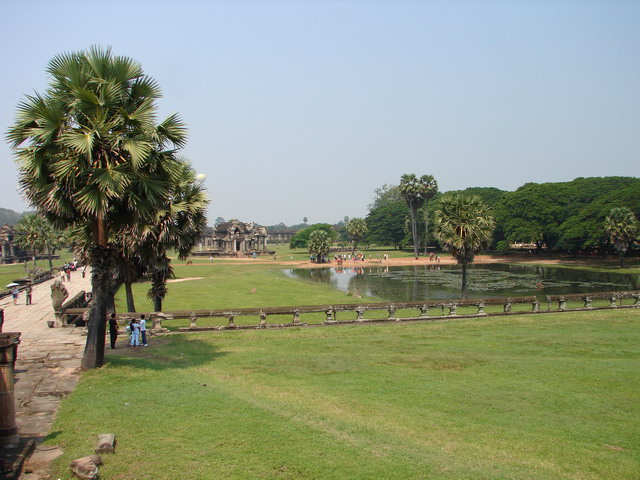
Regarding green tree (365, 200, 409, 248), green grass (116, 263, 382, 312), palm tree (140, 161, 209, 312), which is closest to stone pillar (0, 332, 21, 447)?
palm tree (140, 161, 209, 312)

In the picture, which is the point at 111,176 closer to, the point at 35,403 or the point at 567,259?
the point at 35,403

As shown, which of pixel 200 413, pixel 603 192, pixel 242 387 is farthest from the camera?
pixel 603 192

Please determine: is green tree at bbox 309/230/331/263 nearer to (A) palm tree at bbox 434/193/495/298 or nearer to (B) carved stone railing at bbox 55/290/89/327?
(A) palm tree at bbox 434/193/495/298

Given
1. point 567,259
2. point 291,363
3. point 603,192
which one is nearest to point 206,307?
point 291,363

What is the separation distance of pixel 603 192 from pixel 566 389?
287ft

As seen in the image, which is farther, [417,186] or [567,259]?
[417,186]

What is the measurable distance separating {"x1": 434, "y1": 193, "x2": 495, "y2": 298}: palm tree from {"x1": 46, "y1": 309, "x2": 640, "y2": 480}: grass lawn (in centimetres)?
1527

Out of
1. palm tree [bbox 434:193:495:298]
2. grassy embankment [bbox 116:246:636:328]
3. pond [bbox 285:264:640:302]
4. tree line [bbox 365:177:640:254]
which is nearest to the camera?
grassy embankment [bbox 116:246:636:328]

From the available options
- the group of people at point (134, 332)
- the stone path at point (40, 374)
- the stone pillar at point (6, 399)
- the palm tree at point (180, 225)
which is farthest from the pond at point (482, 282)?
the stone pillar at point (6, 399)

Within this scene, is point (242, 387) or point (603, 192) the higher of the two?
point (603, 192)

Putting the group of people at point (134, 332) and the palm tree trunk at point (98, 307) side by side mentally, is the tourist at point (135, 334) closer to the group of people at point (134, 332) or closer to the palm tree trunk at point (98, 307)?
the group of people at point (134, 332)

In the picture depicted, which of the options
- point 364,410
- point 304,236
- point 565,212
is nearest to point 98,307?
point 364,410

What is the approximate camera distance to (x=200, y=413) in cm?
1030

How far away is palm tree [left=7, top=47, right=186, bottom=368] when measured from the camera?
13.6 metres
